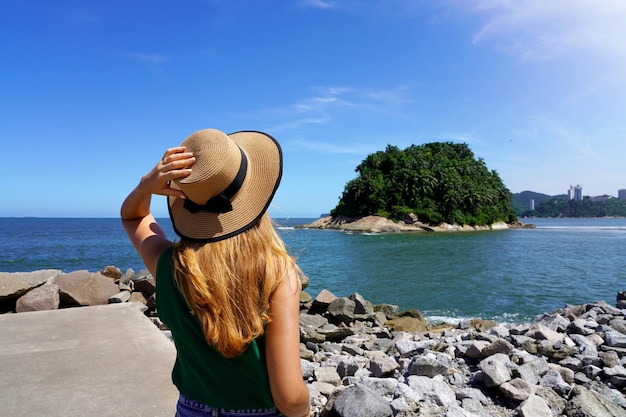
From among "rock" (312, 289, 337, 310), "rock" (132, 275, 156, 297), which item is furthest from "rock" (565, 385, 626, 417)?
"rock" (132, 275, 156, 297)

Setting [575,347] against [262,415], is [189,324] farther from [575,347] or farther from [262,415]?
[575,347]

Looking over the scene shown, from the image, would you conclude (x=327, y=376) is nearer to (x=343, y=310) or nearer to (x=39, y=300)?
(x=39, y=300)

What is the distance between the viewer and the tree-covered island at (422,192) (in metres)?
75.4

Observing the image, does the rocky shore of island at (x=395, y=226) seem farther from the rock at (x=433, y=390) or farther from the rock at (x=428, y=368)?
the rock at (x=433, y=390)

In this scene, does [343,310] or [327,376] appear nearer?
[327,376]

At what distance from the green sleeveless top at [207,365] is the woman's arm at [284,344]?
6 centimetres

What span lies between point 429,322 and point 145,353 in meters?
10.1

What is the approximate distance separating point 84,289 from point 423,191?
2846 inches

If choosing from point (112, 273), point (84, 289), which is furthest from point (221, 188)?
point (112, 273)

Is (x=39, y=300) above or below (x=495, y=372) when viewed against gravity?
above

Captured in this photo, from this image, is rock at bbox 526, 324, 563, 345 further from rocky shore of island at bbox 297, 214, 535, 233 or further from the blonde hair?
rocky shore of island at bbox 297, 214, 535, 233

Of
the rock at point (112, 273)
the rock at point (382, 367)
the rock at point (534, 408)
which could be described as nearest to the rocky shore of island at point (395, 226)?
the rock at point (112, 273)

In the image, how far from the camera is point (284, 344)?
1354 mm

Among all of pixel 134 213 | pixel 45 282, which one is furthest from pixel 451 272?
pixel 134 213
